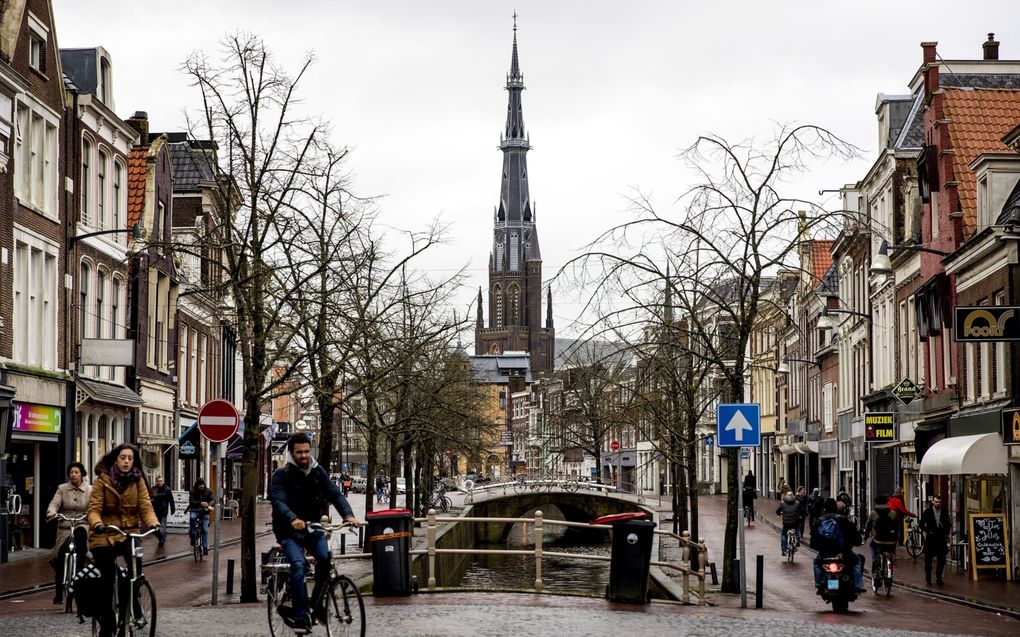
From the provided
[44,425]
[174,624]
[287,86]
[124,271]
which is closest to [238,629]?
[174,624]

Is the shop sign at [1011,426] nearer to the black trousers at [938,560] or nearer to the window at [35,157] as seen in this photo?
the black trousers at [938,560]

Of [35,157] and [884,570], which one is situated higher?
[35,157]

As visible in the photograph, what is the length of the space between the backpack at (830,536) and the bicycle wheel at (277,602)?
10414 millimetres

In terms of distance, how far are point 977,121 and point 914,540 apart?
9.94 meters

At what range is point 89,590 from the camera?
1329 centimetres

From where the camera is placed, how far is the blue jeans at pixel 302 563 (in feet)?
42.4

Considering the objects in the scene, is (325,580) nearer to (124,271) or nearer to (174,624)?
(174,624)

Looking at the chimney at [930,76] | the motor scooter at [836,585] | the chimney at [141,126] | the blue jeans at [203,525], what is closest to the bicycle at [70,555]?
the motor scooter at [836,585]

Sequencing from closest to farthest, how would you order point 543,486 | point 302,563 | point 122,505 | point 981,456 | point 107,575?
point 302,563, point 107,575, point 122,505, point 981,456, point 543,486

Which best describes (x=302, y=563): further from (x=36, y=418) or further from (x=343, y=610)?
(x=36, y=418)

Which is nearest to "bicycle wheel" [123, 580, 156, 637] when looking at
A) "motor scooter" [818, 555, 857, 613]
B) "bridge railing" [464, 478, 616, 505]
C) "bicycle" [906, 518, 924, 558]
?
"motor scooter" [818, 555, 857, 613]

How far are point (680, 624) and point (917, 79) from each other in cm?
3078

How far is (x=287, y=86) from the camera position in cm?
2272

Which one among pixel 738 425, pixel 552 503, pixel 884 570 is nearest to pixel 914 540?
pixel 884 570
